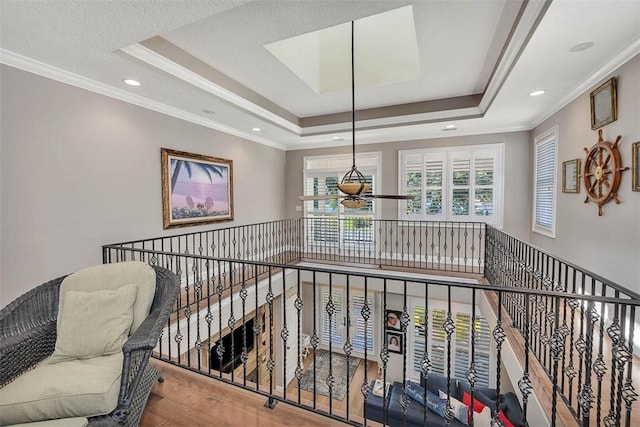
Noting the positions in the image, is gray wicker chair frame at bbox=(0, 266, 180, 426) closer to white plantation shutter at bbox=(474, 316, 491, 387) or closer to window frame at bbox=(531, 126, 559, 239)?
window frame at bbox=(531, 126, 559, 239)

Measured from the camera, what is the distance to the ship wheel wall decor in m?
2.86

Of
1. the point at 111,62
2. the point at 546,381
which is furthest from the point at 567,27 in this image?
the point at 111,62

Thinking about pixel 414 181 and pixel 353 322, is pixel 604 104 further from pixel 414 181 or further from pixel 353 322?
pixel 353 322

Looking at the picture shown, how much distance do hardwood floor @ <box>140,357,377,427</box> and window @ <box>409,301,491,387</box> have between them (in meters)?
4.49

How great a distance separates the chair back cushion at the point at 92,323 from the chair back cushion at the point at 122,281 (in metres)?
0.05

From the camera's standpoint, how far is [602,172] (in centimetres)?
307

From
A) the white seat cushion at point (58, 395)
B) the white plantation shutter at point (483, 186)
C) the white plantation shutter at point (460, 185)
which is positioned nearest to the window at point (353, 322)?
the white plantation shutter at point (460, 185)

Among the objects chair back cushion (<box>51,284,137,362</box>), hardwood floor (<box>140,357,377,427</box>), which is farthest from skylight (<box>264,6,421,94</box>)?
hardwood floor (<box>140,357,377,427</box>)

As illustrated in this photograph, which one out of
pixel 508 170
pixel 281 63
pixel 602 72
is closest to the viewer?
pixel 602 72

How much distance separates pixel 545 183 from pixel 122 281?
5.89 meters

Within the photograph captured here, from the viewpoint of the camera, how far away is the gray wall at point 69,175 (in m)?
2.75

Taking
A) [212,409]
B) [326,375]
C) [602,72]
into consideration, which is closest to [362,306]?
[212,409]

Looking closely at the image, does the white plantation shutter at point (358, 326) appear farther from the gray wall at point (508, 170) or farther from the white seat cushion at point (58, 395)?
the white seat cushion at point (58, 395)

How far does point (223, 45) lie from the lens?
122 inches
